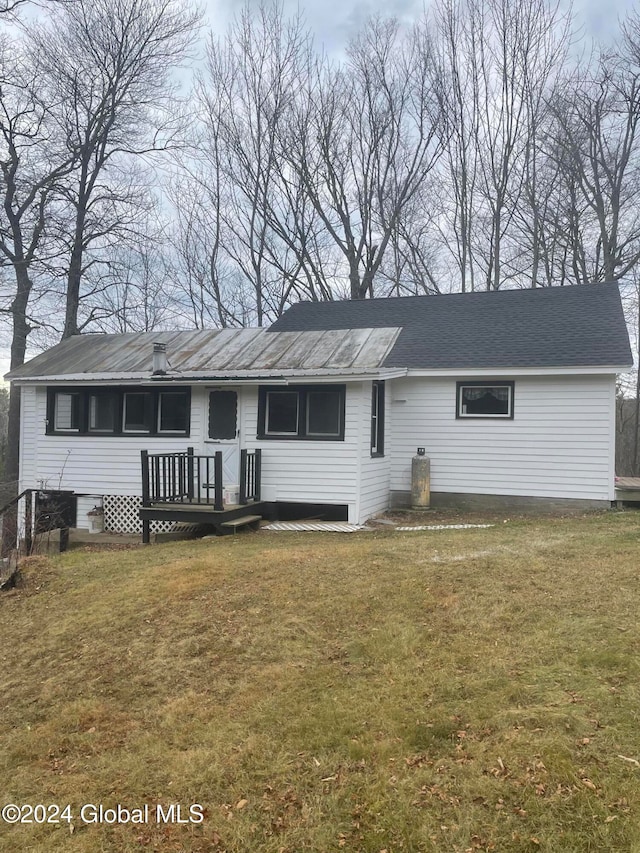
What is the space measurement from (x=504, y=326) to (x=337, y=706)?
33.8 ft

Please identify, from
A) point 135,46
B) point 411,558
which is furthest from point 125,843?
point 135,46

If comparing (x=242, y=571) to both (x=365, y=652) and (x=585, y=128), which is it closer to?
(x=365, y=652)

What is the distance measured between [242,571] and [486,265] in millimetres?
18558

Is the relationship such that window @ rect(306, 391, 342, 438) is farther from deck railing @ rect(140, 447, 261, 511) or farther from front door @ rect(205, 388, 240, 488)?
front door @ rect(205, 388, 240, 488)

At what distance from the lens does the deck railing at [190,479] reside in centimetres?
952

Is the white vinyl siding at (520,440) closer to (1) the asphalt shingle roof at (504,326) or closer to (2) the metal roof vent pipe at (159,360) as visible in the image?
(1) the asphalt shingle roof at (504,326)

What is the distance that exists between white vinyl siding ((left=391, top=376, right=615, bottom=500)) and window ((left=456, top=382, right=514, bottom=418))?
4.7 inches

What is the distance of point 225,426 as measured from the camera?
35.1 ft

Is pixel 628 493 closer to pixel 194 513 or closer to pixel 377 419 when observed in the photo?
pixel 377 419

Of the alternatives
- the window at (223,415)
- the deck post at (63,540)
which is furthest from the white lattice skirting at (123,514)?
the window at (223,415)

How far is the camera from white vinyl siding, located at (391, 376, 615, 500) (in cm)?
1078

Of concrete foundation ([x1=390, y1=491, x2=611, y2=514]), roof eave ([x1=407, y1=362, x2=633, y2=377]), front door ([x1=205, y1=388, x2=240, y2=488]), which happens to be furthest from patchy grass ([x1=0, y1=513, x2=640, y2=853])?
roof eave ([x1=407, y1=362, x2=633, y2=377])

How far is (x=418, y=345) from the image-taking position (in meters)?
12.6

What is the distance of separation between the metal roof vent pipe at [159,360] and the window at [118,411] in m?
Answer: 0.49
